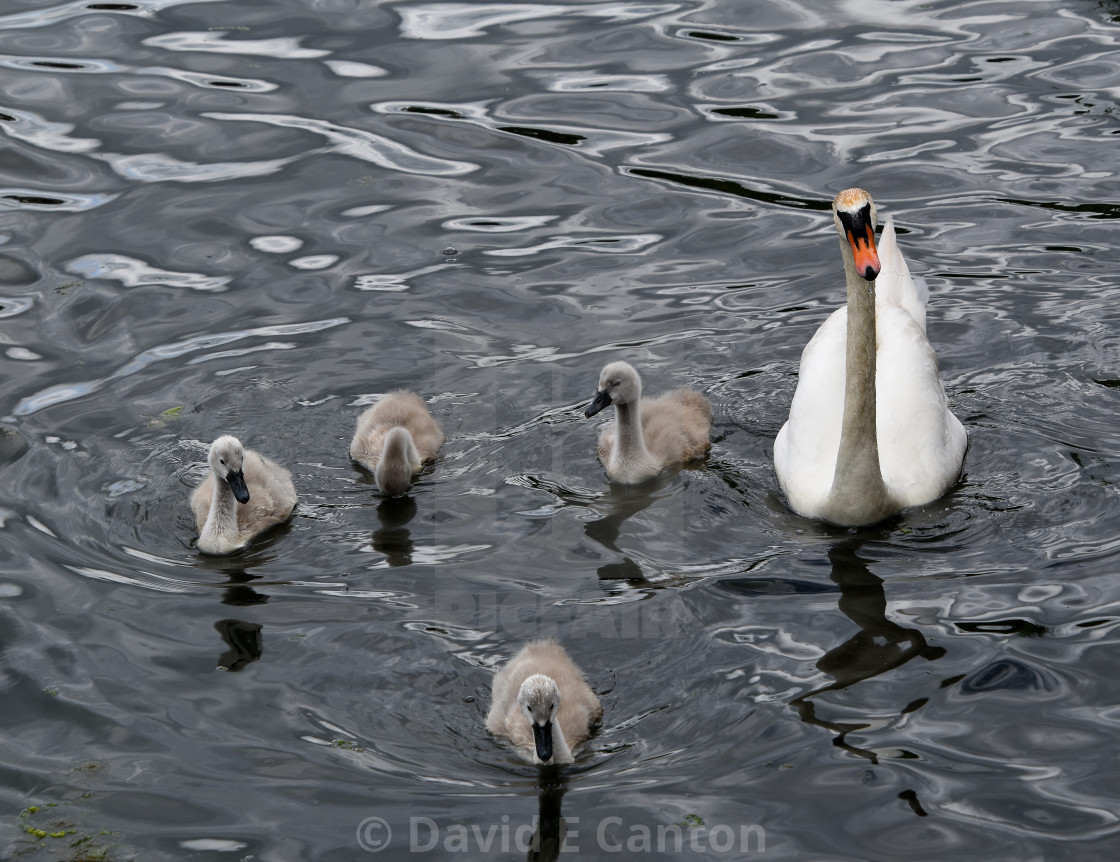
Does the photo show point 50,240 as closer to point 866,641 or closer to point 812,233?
point 812,233

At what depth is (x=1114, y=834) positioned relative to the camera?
5637 mm

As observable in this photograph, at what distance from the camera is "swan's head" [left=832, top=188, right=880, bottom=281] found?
7277 mm

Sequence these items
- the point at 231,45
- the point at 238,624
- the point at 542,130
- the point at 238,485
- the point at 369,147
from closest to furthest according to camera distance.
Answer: the point at 238,624
the point at 238,485
the point at 369,147
the point at 542,130
the point at 231,45

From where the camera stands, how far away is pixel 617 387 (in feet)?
28.4

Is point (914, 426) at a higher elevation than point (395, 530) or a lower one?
higher

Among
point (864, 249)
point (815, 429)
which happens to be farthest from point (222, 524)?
point (864, 249)

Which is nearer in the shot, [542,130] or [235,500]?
[235,500]

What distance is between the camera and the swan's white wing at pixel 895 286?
29.9ft

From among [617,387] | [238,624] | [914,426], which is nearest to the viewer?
[238,624]

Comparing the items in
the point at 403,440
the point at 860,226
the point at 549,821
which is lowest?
the point at 549,821

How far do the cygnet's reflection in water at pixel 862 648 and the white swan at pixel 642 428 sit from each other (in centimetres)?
155

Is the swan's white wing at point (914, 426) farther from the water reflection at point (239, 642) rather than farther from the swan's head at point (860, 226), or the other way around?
the water reflection at point (239, 642)

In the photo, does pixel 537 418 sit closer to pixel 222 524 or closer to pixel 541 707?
pixel 222 524

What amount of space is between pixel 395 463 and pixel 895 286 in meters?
3.34
